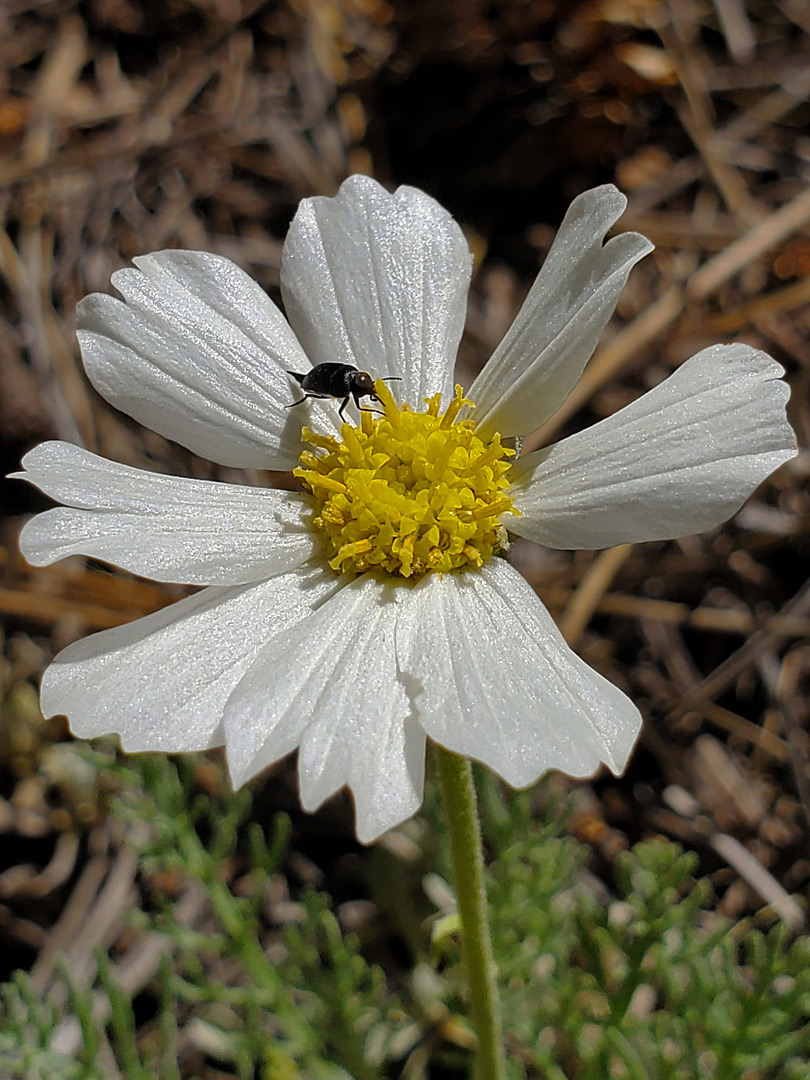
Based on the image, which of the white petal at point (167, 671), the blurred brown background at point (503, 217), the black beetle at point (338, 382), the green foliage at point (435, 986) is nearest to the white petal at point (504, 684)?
the white petal at point (167, 671)

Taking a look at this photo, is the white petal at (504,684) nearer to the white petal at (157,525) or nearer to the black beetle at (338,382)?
the white petal at (157,525)

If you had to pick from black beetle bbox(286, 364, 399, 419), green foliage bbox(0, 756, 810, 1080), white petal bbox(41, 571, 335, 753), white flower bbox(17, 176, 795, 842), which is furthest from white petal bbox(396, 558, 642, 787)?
green foliage bbox(0, 756, 810, 1080)

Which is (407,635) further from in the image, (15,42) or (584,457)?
(15,42)

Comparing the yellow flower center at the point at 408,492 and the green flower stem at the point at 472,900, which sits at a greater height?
the yellow flower center at the point at 408,492

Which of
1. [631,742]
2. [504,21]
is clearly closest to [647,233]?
[504,21]

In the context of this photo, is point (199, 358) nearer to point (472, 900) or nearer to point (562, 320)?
point (562, 320)

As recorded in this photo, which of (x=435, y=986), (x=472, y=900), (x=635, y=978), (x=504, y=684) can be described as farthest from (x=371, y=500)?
(x=435, y=986)

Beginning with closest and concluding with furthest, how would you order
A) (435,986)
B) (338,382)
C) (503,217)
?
1. (338,382)
2. (435,986)
3. (503,217)
